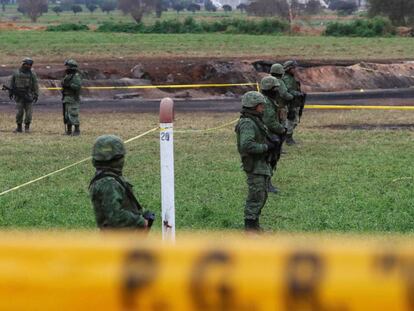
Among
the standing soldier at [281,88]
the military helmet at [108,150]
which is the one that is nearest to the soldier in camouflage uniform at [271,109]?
the standing soldier at [281,88]

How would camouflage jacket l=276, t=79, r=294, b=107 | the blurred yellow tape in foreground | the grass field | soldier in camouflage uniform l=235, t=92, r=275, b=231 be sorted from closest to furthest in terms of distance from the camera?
the blurred yellow tape in foreground → soldier in camouflage uniform l=235, t=92, r=275, b=231 → the grass field → camouflage jacket l=276, t=79, r=294, b=107

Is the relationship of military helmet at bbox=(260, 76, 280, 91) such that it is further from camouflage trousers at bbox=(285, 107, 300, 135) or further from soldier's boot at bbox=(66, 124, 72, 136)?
soldier's boot at bbox=(66, 124, 72, 136)

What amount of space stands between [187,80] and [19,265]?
1140 inches

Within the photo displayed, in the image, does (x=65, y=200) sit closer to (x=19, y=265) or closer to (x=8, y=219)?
(x=8, y=219)

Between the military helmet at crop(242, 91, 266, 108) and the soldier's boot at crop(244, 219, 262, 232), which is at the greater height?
the military helmet at crop(242, 91, 266, 108)

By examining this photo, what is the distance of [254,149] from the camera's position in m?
10.1

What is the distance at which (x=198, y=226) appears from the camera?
1136 cm

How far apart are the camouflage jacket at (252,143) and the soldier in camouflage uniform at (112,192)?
3.52m

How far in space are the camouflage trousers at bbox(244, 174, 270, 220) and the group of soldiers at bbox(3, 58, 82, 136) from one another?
9961 millimetres

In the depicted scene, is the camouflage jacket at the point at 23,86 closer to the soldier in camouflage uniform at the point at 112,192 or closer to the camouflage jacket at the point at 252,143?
the camouflage jacket at the point at 252,143

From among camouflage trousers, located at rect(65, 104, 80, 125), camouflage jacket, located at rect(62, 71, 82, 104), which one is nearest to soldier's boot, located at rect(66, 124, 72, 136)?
camouflage trousers, located at rect(65, 104, 80, 125)

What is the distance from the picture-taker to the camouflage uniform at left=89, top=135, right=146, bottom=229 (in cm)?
660

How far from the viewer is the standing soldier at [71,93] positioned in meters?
19.8

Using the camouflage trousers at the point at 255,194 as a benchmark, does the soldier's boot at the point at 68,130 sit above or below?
below
